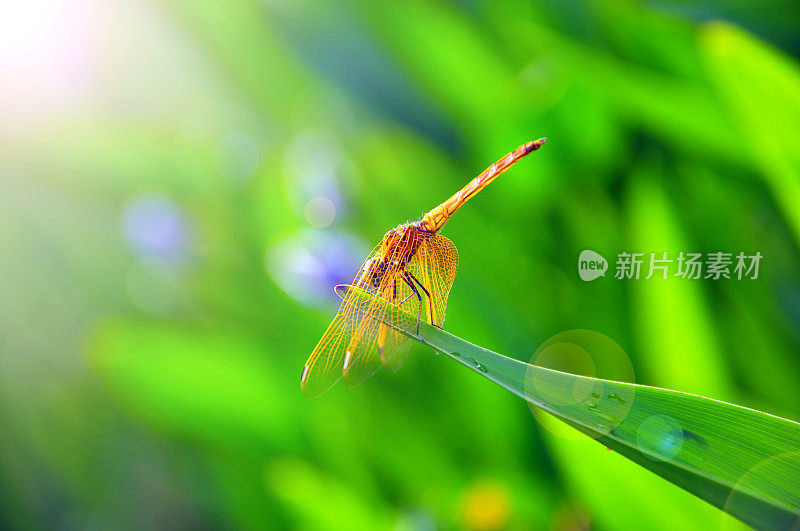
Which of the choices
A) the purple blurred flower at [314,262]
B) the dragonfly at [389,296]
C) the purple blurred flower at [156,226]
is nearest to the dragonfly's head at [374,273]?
the dragonfly at [389,296]

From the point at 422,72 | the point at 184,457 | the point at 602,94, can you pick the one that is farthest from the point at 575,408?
the point at 184,457

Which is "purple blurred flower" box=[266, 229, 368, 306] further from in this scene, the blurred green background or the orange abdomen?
the orange abdomen

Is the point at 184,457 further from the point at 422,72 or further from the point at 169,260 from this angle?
the point at 422,72

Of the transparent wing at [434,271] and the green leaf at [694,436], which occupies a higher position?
the transparent wing at [434,271]

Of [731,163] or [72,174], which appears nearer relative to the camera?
[731,163]

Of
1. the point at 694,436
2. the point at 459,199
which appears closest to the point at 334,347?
the point at 459,199

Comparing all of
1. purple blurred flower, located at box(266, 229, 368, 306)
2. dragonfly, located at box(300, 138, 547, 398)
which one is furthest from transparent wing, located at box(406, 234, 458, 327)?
purple blurred flower, located at box(266, 229, 368, 306)

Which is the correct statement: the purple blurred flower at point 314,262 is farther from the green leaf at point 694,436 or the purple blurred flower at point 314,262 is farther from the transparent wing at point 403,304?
the green leaf at point 694,436
